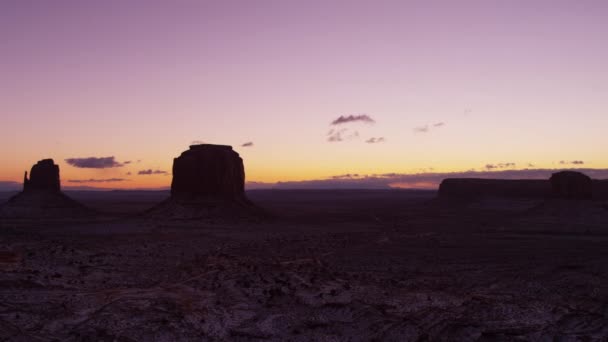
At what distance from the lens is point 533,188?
88.4 m

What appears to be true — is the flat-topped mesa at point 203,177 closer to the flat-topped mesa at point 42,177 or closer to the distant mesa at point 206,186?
the distant mesa at point 206,186

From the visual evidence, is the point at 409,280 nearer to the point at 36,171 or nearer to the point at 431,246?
the point at 431,246

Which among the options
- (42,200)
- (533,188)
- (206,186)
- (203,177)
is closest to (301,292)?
(206,186)

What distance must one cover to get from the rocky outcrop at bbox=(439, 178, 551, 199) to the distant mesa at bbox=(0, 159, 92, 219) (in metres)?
72.1

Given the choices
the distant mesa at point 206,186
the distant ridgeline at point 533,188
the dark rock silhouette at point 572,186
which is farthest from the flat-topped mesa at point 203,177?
the distant ridgeline at point 533,188

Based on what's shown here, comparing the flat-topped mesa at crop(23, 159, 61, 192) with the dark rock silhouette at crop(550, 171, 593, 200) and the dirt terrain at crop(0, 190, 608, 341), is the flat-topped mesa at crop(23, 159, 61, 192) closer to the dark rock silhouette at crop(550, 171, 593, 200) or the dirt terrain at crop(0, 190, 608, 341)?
the dirt terrain at crop(0, 190, 608, 341)

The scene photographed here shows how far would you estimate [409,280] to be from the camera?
56.3ft

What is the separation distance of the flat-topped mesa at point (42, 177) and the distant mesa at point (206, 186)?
1622 centimetres

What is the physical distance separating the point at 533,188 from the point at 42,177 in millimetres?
81340

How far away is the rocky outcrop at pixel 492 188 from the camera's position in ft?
286

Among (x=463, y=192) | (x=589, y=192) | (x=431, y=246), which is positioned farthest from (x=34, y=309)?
(x=463, y=192)

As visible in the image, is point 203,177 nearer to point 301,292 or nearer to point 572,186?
point 301,292

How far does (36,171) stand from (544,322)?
58693mm

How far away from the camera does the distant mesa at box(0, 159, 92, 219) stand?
5131 centimetres
